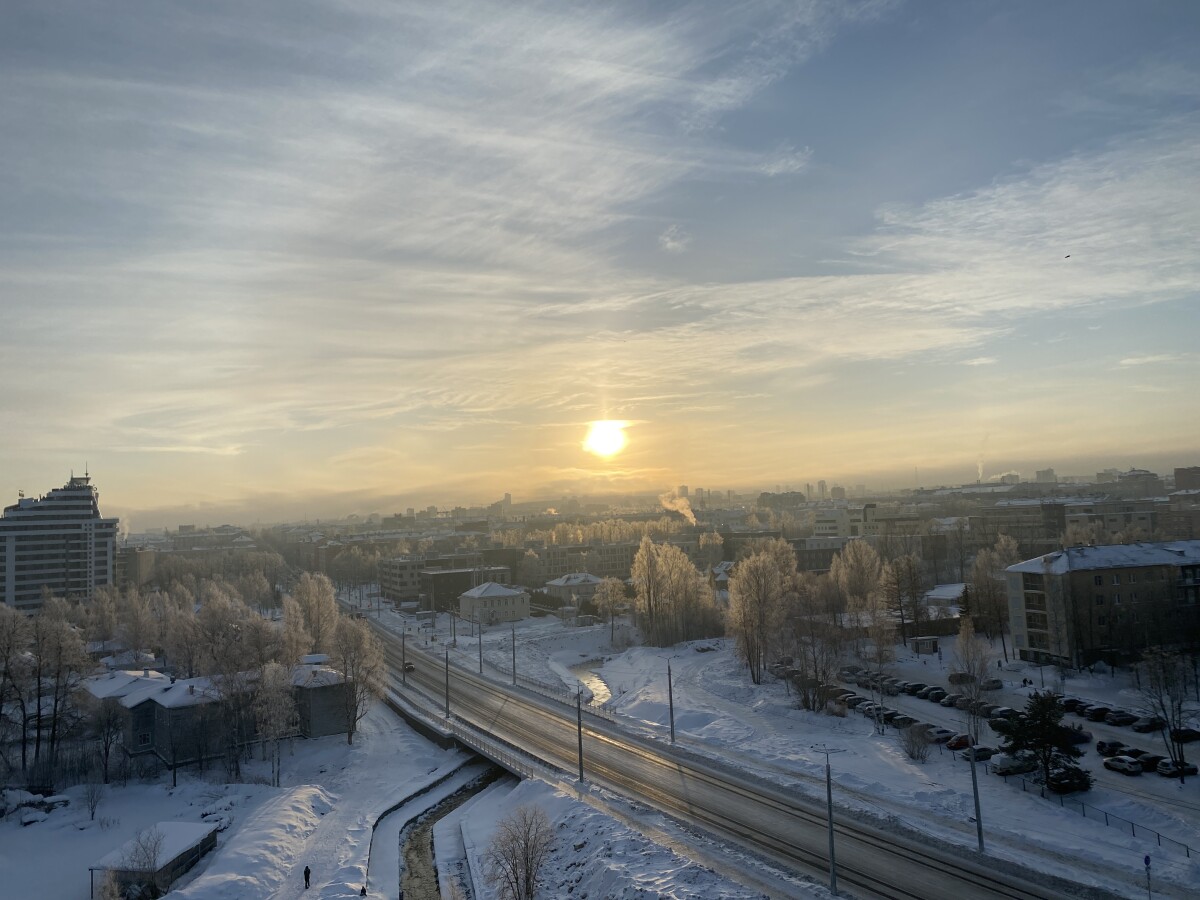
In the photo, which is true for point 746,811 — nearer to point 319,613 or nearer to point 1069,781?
point 1069,781

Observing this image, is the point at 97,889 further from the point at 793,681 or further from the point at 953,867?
the point at 793,681

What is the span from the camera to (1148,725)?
36125 mm

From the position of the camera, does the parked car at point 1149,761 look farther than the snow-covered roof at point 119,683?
No

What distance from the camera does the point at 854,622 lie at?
61281 mm

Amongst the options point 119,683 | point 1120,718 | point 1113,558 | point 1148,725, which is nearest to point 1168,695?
point 1148,725

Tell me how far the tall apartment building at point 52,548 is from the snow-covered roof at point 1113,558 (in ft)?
330

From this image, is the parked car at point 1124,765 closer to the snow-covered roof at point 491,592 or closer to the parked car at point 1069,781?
the parked car at point 1069,781

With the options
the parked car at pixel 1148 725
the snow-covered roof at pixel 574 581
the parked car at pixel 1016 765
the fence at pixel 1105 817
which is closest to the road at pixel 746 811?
the fence at pixel 1105 817

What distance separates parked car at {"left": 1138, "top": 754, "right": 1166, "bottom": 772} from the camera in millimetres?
31531

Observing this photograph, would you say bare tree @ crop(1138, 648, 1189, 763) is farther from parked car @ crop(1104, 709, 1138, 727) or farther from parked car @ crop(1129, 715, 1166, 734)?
parked car @ crop(1104, 709, 1138, 727)

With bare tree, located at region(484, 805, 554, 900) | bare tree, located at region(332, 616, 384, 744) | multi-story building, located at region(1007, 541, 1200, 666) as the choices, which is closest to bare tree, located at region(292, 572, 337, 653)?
bare tree, located at region(332, 616, 384, 744)

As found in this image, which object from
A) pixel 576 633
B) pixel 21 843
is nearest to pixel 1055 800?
→ pixel 21 843

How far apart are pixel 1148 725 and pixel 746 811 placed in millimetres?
21784

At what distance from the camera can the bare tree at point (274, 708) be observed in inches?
1629
